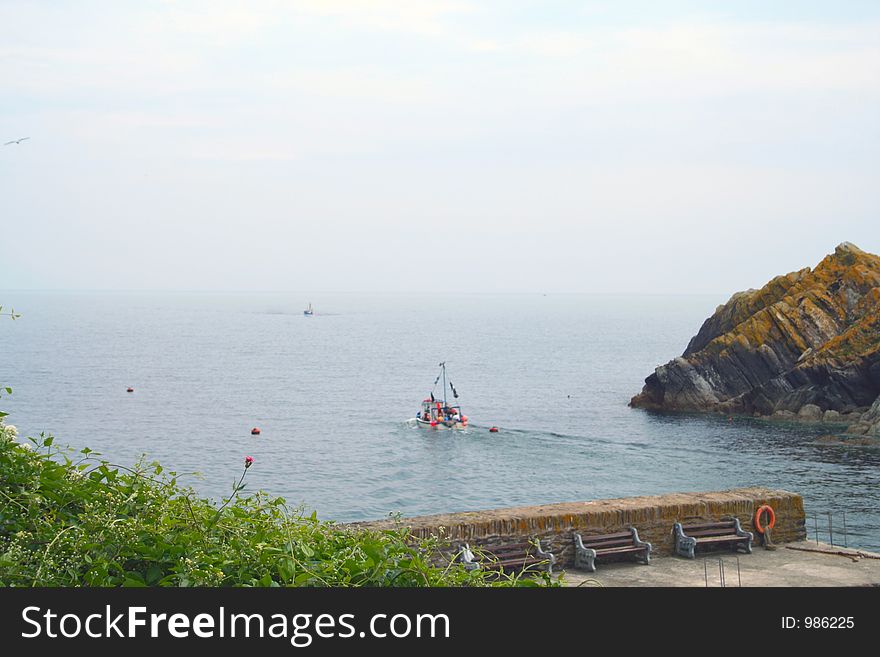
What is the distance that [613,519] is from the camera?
12.8m

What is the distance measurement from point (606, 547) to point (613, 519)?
1.29ft

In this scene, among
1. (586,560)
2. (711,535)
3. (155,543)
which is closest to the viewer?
(155,543)

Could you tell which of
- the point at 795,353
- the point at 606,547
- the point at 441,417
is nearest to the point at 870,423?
the point at 795,353

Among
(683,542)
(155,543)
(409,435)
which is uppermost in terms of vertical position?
(155,543)

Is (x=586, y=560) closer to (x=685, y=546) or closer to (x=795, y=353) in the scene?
(x=685, y=546)

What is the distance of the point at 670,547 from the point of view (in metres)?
13.1

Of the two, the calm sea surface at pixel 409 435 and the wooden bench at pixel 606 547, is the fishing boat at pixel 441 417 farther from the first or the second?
the wooden bench at pixel 606 547

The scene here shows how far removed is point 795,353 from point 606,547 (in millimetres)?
57656

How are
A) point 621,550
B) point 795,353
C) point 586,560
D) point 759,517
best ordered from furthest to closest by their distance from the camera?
point 795,353
point 759,517
point 621,550
point 586,560

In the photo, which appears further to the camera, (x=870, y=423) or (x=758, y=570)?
(x=870, y=423)

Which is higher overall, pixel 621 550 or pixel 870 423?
pixel 621 550

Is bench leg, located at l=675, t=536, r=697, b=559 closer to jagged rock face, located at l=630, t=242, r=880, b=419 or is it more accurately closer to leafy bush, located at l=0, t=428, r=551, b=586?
leafy bush, located at l=0, t=428, r=551, b=586
